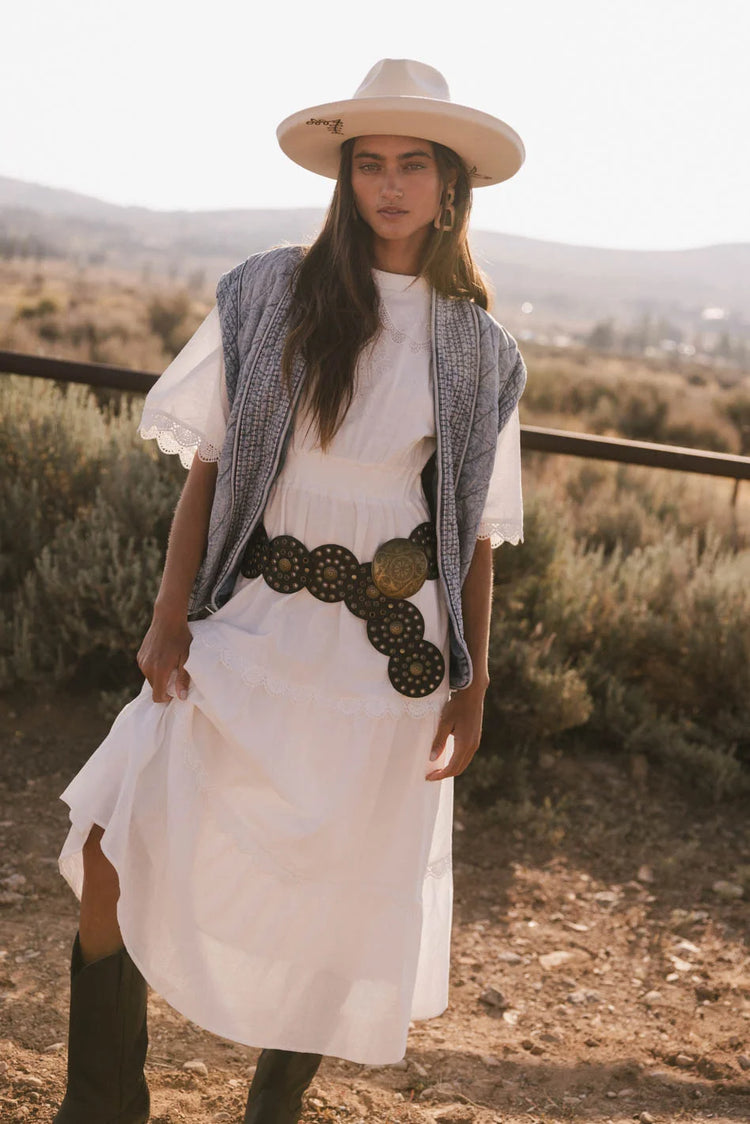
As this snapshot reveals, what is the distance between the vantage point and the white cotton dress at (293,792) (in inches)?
87.0

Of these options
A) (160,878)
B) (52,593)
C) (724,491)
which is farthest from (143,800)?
(724,491)

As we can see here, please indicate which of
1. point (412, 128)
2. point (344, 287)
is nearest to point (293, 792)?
point (344, 287)

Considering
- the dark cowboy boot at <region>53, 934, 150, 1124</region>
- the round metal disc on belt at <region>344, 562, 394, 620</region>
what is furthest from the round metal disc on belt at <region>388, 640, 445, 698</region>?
the dark cowboy boot at <region>53, 934, 150, 1124</region>

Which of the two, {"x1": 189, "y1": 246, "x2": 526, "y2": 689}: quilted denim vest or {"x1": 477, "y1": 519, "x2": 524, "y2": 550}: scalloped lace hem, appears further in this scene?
{"x1": 477, "y1": 519, "x2": 524, "y2": 550}: scalloped lace hem

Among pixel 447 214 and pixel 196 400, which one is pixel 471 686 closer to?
pixel 196 400

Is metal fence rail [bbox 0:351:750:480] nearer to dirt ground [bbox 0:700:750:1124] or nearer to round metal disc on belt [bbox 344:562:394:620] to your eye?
dirt ground [bbox 0:700:750:1124]

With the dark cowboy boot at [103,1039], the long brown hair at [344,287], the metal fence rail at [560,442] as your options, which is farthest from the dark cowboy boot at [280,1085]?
the metal fence rail at [560,442]

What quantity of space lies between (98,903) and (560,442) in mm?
2681

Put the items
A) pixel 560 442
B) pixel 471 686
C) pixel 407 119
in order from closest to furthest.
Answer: pixel 407 119
pixel 471 686
pixel 560 442

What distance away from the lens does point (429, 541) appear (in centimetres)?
235

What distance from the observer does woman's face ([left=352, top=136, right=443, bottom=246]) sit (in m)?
2.33

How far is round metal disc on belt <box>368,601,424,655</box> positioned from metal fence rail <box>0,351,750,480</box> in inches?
84.6

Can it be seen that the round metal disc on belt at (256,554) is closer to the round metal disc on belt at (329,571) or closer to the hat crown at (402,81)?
the round metal disc on belt at (329,571)

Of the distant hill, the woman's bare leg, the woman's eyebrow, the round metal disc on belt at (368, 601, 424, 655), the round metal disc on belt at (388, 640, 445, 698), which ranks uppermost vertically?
the distant hill
